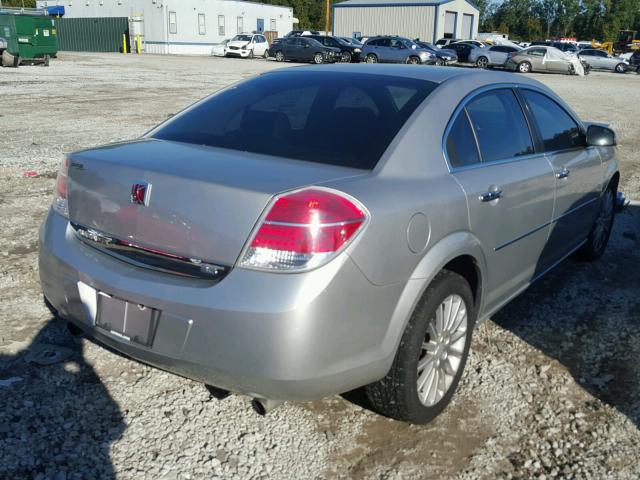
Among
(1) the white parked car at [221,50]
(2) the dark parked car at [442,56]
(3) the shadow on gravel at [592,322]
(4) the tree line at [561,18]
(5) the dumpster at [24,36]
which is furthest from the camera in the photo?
(4) the tree line at [561,18]

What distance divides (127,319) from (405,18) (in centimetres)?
6282

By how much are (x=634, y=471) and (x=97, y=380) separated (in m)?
2.53

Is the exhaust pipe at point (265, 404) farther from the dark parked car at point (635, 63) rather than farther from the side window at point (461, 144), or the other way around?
the dark parked car at point (635, 63)

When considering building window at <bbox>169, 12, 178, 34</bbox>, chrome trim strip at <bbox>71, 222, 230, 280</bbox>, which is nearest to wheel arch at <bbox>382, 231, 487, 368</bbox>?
chrome trim strip at <bbox>71, 222, 230, 280</bbox>

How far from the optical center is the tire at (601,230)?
5.18 meters

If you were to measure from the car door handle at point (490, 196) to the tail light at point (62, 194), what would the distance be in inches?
76.4

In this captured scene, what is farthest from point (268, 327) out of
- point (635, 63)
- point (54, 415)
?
point (635, 63)

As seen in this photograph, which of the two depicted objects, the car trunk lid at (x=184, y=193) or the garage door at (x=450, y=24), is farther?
the garage door at (x=450, y=24)

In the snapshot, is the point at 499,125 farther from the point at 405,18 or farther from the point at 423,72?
the point at 405,18

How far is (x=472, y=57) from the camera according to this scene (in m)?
39.0

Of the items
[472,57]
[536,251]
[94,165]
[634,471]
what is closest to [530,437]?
[634,471]

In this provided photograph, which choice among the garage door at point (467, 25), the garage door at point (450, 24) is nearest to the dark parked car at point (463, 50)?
the garage door at point (450, 24)

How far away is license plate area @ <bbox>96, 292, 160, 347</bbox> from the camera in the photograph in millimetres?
2518

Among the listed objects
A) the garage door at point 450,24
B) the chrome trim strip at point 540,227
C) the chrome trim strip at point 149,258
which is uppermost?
the garage door at point 450,24
